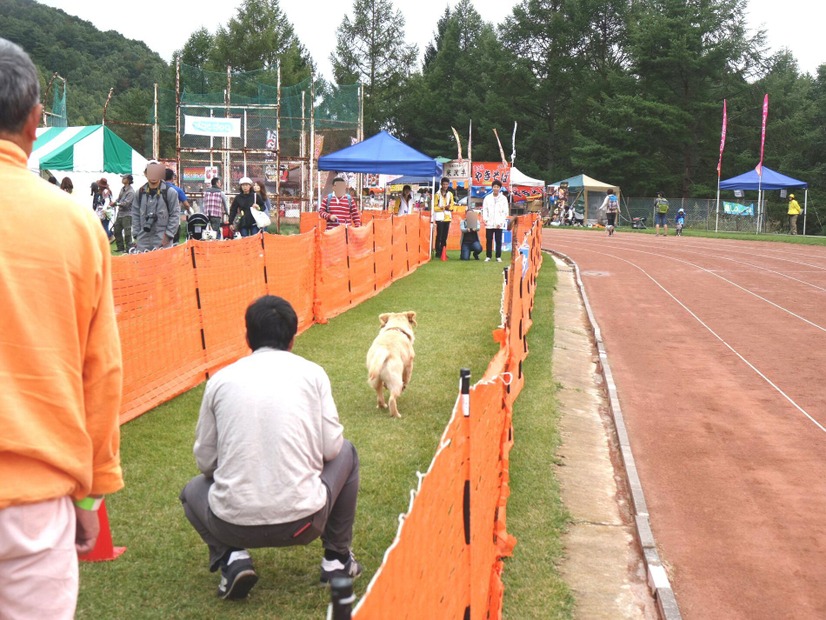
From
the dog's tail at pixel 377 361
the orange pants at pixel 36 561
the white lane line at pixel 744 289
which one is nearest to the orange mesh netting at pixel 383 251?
the white lane line at pixel 744 289

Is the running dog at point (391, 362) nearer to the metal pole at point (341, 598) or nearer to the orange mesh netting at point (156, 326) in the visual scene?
the orange mesh netting at point (156, 326)

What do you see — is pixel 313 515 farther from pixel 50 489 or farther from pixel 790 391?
pixel 790 391

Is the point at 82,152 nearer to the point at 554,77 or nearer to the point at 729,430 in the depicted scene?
the point at 729,430

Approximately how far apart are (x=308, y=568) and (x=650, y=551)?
2270 millimetres

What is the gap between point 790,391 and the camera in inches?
404

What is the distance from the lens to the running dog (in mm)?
7262

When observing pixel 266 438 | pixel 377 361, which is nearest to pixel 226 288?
pixel 377 361

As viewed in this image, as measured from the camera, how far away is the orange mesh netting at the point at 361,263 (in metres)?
14.3

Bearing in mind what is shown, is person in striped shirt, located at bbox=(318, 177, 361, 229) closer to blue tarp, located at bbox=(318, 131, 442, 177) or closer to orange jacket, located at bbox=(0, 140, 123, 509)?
blue tarp, located at bbox=(318, 131, 442, 177)

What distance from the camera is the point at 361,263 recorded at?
49.3ft

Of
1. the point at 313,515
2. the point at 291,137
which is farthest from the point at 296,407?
the point at 291,137

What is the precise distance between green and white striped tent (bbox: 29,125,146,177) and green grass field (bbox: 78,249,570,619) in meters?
19.4

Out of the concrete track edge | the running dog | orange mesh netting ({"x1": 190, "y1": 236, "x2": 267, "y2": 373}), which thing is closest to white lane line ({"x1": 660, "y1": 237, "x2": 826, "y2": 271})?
the concrete track edge

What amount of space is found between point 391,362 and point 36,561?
5310 mm
